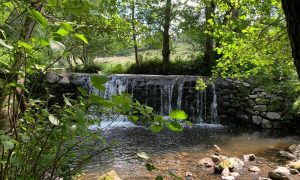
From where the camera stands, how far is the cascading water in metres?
10.9

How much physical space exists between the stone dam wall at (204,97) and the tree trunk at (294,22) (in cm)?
947

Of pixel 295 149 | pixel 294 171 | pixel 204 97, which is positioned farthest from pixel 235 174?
pixel 204 97

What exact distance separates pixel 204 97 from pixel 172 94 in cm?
114

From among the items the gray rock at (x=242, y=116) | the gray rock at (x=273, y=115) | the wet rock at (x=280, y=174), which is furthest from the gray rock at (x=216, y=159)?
the gray rock at (x=273, y=115)

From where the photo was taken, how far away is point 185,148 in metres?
7.30

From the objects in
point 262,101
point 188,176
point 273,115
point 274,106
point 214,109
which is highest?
point 262,101

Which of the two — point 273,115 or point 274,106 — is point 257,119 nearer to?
point 273,115

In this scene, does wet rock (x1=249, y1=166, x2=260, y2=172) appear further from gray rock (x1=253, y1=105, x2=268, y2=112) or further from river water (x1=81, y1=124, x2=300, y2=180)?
gray rock (x1=253, y1=105, x2=268, y2=112)

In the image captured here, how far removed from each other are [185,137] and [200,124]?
2241mm

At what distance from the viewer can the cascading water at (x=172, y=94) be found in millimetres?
10914

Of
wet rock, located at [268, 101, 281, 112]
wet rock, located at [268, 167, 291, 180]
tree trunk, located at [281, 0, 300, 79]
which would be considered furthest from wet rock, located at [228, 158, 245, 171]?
tree trunk, located at [281, 0, 300, 79]

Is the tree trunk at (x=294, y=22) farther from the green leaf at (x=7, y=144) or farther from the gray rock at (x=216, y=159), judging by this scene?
the gray rock at (x=216, y=159)

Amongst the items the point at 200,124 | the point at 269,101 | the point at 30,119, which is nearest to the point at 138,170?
the point at 30,119

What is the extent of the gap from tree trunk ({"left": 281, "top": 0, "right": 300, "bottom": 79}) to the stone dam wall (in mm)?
9469
